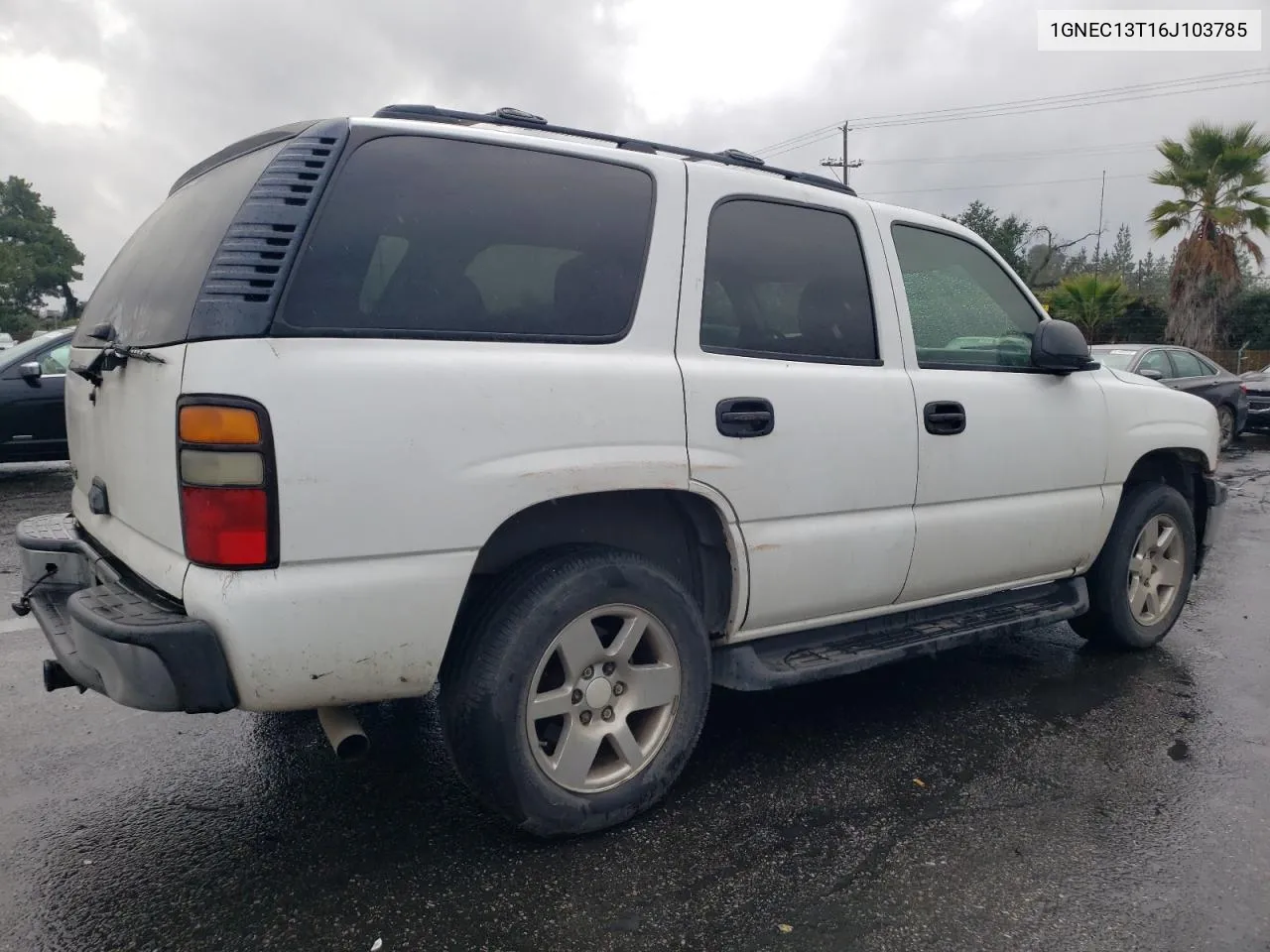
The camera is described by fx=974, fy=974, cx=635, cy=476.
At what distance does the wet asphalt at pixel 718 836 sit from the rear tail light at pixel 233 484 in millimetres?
919

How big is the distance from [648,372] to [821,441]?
2.17 ft

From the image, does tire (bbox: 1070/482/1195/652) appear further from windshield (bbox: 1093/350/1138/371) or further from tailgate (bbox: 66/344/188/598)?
windshield (bbox: 1093/350/1138/371)

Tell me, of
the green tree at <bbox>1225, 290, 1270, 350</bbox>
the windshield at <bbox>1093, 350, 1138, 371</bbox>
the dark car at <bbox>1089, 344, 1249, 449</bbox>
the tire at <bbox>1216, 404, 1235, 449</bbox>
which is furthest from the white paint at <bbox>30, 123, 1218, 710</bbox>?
the green tree at <bbox>1225, 290, 1270, 350</bbox>

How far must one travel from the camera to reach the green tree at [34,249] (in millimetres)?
68250

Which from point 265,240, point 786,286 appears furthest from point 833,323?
point 265,240

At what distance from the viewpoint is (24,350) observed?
30.6ft

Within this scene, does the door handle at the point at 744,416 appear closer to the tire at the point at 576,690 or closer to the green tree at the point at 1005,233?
the tire at the point at 576,690

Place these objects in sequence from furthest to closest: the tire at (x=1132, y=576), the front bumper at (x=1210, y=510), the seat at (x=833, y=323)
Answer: the front bumper at (x=1210, y=510) < the tire at (x=1132, y=576) < the seat at (x=833, y=323)

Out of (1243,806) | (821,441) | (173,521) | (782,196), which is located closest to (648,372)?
(821,441)

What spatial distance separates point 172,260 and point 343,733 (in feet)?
4.38

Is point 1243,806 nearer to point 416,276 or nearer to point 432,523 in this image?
point 432,523

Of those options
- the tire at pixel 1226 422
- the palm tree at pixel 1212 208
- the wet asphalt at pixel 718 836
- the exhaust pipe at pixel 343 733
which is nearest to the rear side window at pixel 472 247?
the exhaust pipe at pixel 343 733

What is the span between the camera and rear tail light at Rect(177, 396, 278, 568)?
2.12m

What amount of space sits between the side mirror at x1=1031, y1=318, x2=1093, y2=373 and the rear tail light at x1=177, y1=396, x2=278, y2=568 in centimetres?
290
